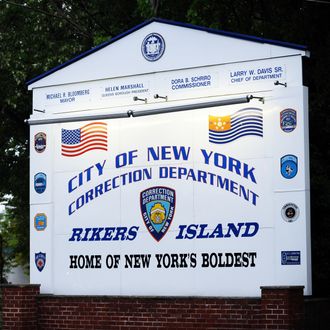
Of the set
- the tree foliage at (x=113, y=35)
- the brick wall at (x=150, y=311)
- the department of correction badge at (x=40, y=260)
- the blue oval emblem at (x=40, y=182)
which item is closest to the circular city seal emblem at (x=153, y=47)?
the blue oval emblem at (x=40, y=182)

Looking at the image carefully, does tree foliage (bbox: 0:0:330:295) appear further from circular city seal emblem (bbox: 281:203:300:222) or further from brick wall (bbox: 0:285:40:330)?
brick wall (bbox: 0:285:40:330)

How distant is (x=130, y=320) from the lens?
19109mm

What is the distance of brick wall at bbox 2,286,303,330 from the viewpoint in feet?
56.5

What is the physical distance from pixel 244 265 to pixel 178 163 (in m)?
2.39

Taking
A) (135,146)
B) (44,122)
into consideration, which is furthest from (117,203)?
(44,122)

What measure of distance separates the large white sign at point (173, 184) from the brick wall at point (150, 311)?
0.78 feet

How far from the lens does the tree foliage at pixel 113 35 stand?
22.8m

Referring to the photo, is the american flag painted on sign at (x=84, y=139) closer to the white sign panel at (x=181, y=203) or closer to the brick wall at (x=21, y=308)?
the white sign panel at (x=181, y=203)

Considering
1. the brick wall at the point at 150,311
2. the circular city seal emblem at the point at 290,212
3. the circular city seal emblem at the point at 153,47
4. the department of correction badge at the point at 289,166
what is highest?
the circular city seal emblem at the point at 153,47

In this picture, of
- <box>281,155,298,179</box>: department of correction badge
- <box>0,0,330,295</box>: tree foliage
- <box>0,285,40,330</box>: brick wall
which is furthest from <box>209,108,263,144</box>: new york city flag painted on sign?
<box>0,285,40,330</box>: brick wall

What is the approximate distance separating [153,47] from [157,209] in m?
3.15

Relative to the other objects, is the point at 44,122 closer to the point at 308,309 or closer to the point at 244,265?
the point at 244,265

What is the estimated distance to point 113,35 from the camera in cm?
3092

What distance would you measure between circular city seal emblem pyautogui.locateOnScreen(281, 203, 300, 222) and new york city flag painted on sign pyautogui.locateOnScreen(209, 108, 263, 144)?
1.41 meters
